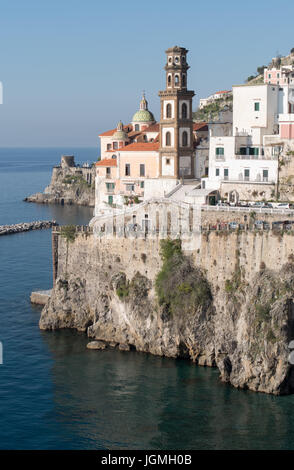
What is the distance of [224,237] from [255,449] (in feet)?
58.5

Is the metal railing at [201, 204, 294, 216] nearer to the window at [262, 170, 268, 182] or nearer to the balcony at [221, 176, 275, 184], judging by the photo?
the balcony at [221, 176, 275, 184]

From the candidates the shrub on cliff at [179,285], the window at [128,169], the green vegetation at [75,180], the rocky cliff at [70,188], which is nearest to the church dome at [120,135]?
the window at [128,169]

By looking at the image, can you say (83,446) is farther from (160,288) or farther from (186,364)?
(160,288)

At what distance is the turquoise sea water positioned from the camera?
4256 cm

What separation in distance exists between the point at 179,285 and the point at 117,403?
11210mm

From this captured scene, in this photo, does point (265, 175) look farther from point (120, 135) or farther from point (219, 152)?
point (120, 135)

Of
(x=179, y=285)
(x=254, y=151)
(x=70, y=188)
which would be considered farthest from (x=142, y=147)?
(x=70, y=188)

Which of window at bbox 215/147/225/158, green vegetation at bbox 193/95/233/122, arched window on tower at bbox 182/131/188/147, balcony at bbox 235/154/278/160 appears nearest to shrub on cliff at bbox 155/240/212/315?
balcony at bbox 235/154/278/160

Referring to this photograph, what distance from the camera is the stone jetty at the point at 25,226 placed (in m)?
115

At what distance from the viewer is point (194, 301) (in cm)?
5388

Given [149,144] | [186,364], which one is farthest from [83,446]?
[149,144]

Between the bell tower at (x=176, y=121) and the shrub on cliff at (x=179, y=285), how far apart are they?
630 inches

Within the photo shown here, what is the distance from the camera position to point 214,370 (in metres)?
52.1

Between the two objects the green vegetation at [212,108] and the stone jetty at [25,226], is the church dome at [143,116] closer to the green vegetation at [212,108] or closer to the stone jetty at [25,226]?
the stone jetty at [25,226]
